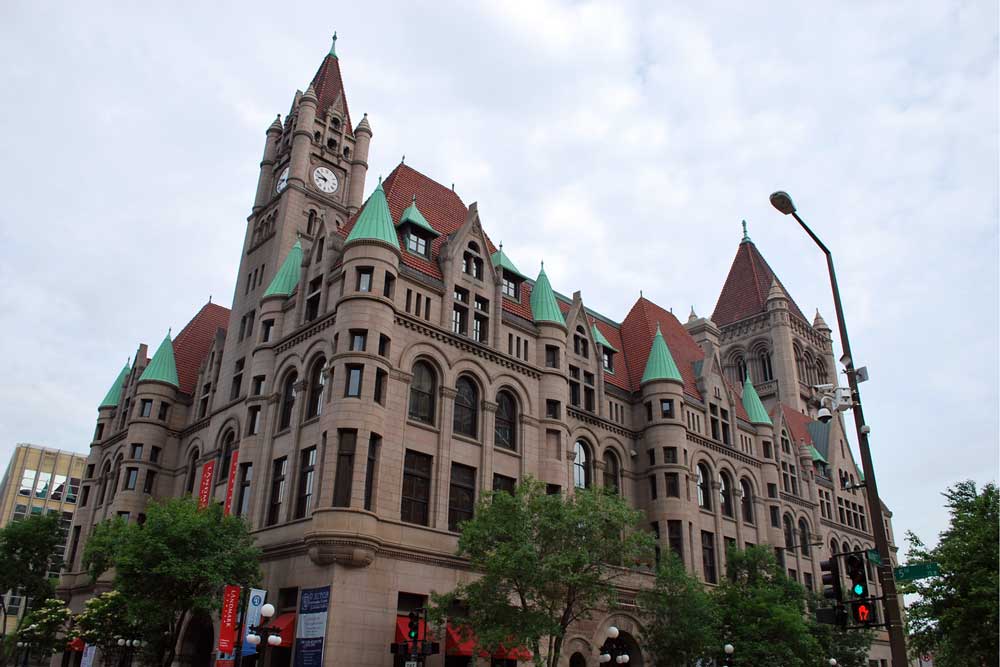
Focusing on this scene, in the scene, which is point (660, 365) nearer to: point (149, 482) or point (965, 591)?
point (965, 591)

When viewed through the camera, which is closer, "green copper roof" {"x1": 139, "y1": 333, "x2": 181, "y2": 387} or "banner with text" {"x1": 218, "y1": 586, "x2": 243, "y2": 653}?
"banner with text" {"x1": 218, "y1": 586, "x2": 243, "y2": 653}

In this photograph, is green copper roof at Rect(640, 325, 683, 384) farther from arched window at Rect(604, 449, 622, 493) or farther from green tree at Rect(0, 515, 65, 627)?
green tree at Rect(0, 515, 65, 627)

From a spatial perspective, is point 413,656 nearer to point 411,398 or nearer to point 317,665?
point 317,665

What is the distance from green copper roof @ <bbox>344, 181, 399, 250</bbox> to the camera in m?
38.6

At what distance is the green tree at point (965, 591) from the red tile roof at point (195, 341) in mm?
42956

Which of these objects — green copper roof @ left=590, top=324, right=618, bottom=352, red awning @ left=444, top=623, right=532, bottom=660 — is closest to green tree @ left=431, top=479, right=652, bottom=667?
red awning @ left=444, top=623, right=532, bottom=660

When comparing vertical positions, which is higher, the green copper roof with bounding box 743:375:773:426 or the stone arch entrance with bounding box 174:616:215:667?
the green copper roof with bounding box 743:375:773:426

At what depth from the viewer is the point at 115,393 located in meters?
62.4

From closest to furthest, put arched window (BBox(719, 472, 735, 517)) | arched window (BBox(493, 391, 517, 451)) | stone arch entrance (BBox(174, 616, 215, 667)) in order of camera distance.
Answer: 1. stone arch entrance (BBox(174, 616, 215, 667))
2. arched window (BBox(493, 391, 517, 451))
3. arched window (BBox(719, 472, 735, 517))

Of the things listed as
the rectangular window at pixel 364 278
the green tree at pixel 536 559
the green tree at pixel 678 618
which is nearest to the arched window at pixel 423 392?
the rectangular window at pixel 364 278

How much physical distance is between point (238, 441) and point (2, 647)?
2928cm

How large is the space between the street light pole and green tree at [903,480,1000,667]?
11681mm

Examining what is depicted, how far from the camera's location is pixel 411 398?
125 ft

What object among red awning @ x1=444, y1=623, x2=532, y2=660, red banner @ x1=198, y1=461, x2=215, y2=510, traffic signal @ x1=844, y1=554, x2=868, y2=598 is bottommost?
red awning @ x1=444, y1=623, x2=532, y2=660
